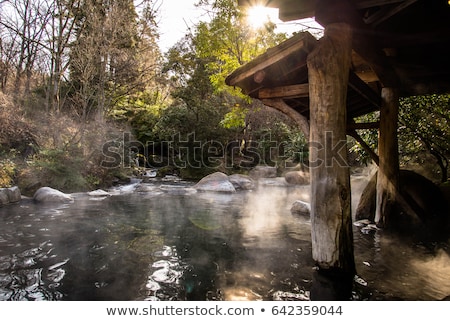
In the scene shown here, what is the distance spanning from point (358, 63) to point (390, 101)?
5.16 ft

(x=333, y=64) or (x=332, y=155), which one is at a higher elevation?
(x=333, y=64)

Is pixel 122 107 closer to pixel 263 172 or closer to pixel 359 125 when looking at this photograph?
pixel 263 172

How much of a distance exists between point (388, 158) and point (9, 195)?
11.9 m

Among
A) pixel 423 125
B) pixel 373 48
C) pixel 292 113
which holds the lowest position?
pixel 292 113

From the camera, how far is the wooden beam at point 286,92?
454 centimetres

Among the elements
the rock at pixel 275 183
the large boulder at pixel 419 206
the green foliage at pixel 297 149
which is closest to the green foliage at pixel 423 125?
the large boulder at pixel 419 206

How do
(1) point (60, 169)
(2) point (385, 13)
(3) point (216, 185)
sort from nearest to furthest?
(2) point (385, 13)
(1) point (60, 169)
(3) point (216, 185)

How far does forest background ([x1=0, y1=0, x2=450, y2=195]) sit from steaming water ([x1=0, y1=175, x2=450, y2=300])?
4448mm

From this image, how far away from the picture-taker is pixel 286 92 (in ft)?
15.7

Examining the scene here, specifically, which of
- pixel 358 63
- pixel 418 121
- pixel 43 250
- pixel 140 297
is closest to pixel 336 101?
pixel 358 63

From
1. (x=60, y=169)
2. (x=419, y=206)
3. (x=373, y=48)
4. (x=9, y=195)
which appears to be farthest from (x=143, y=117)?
(x=373, y=48)

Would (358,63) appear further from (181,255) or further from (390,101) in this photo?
(181,255)

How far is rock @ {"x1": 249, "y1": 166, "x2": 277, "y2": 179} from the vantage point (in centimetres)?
2070

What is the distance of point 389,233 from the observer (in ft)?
20.3
